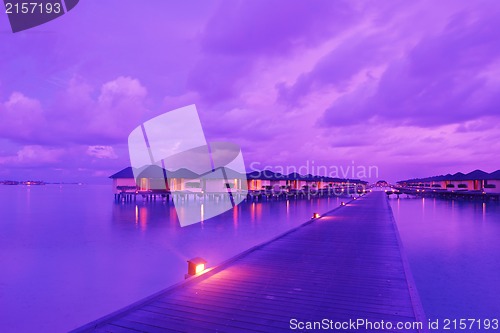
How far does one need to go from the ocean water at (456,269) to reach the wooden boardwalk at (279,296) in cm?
141

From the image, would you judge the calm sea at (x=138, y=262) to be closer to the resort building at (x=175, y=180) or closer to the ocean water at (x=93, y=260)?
the ocean water at (x=93, y=260)

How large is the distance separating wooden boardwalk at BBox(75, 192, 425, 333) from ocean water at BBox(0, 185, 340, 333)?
10.5 ft

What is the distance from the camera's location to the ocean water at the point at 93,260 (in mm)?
7332

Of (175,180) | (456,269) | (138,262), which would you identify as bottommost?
(456,269)

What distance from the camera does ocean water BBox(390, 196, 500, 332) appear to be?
7.22 m

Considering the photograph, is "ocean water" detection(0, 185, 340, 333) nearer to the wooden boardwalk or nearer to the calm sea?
the calm sea

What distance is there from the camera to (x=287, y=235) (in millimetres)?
10844

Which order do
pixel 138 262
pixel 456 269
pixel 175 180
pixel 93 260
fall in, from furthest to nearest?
1. pixel 175 180
2. pixel 93 260
3. pixel 138 262
4. pixel 456 269

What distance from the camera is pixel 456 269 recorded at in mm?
10383

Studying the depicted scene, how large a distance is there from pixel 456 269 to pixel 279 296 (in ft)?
26.5

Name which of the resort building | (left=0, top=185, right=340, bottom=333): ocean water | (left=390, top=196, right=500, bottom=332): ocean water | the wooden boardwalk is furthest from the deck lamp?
the resort building

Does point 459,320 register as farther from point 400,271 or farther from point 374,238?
point 374,238

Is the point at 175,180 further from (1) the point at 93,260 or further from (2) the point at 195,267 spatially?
(2) the point at 195,267

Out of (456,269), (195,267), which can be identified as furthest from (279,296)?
(456,269)
